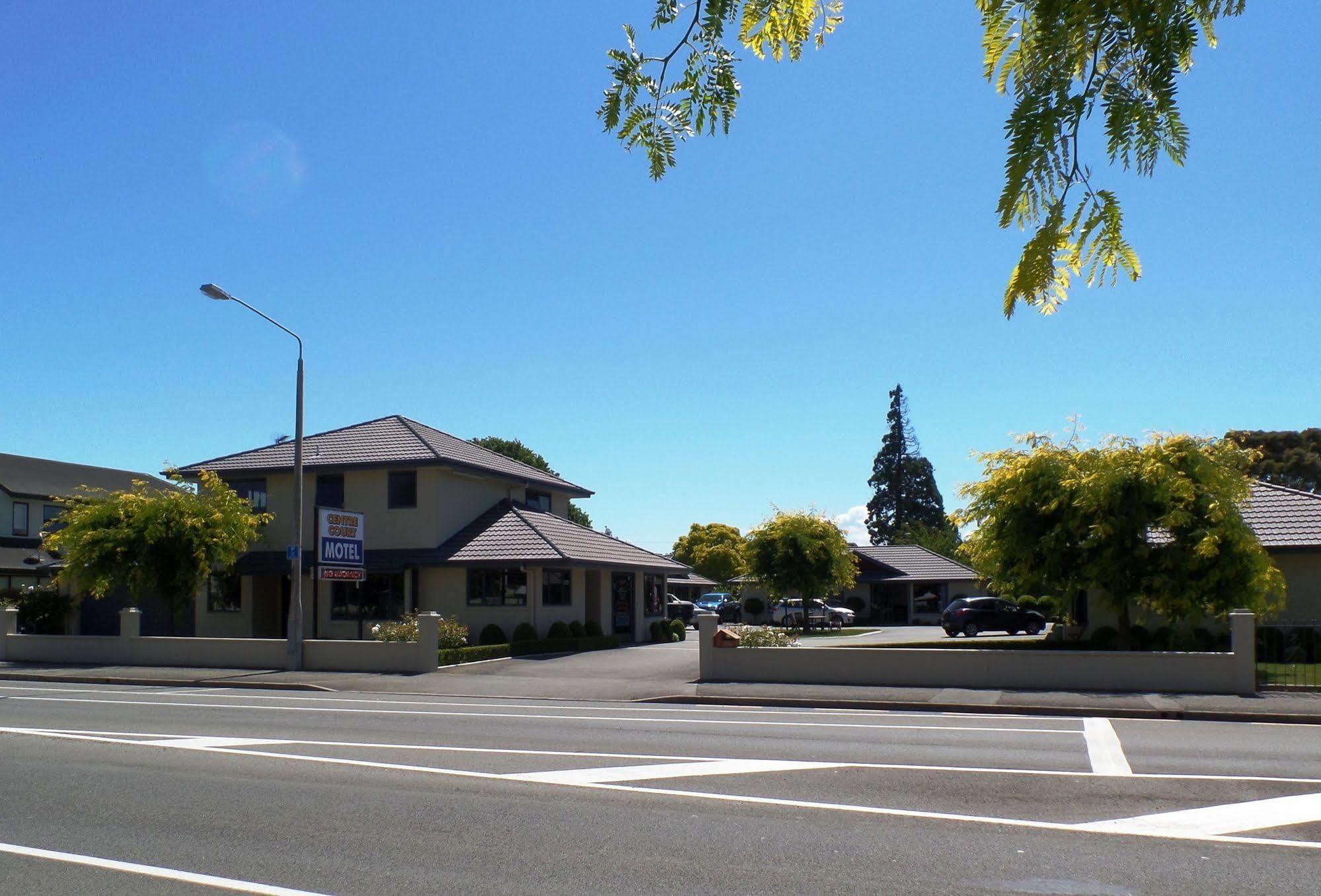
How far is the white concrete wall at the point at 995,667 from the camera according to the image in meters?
19.8

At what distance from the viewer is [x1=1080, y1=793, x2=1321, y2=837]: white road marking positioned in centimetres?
820

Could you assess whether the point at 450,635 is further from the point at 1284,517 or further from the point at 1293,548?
the point at 1284,517

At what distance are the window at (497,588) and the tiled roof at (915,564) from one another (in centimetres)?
2816

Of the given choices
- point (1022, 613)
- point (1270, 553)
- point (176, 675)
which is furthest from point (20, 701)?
point (1022, 613)

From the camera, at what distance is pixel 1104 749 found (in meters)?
13.1

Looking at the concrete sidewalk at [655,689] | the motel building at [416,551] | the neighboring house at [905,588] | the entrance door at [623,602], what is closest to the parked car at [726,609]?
the neighboring house at [905,588]

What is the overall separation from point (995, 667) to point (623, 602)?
18.7 metres

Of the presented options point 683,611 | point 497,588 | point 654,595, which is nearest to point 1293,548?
point 497,588

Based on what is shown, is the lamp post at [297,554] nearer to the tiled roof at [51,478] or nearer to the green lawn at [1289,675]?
the green lawn at [1289,675]

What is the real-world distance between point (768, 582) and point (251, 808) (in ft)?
122

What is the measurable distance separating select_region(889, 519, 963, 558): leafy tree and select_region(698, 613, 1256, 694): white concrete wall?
52.0m

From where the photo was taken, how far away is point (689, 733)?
48.2 ft

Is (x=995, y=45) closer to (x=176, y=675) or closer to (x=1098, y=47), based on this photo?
(x=1098, y=47)

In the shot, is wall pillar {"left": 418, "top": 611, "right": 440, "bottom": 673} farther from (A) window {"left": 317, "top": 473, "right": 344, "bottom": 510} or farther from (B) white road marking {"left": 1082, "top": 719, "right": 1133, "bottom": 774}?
(B) white road marking {"left": 1082, "top": 719, "right": 1133, "bottom": 774}
